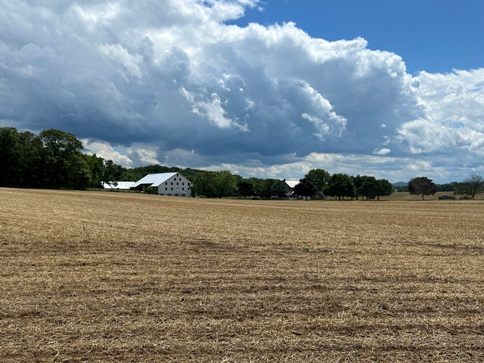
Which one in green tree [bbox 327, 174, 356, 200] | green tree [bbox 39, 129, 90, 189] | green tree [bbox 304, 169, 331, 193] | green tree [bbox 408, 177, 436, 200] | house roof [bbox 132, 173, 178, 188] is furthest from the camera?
green tree [bbox 304, 169, 331, 193]

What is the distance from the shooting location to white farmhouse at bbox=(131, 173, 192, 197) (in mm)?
160750

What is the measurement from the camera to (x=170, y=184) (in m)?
164

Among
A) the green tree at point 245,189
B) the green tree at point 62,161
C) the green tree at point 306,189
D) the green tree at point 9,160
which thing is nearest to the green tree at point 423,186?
the green tree at point 306,189

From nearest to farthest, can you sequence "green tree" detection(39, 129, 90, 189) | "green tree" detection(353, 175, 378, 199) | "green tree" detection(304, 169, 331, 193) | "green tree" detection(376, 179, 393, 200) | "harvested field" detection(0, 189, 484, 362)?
"harvested field" detection(0, 189, 484, 362) < "green tree" detection(39, 129, 90, 189) < "green tree" detection(376, 179, 393, 200) < "green tree" detection(353, 175, 378, 199) < "green tree" detection(304, 169, 331, 193)

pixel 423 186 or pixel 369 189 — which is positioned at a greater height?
pixel 423 186

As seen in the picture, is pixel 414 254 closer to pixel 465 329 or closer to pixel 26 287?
Result: pixel 465 329

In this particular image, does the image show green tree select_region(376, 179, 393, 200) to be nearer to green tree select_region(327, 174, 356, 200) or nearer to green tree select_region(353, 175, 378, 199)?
green tree select_region(353, 175, 378, 199)

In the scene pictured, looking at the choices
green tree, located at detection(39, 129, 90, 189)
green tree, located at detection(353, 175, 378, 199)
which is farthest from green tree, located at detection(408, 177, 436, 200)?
green tree, located at detection(39, 129, 90, 189)

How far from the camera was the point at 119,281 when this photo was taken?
9.75 m

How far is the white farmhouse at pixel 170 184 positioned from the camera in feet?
527

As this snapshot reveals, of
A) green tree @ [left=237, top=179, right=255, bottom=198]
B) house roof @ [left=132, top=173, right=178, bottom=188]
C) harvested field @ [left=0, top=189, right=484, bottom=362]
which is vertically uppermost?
house roof @ [left=132, top=173, right=178, bottom=188]

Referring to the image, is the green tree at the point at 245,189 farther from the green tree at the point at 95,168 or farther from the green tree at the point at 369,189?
the green tree at the point at 95,168

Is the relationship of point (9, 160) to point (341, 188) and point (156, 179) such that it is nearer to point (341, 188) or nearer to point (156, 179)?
point (156, 179)

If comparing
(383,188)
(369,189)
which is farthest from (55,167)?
(383,188)
